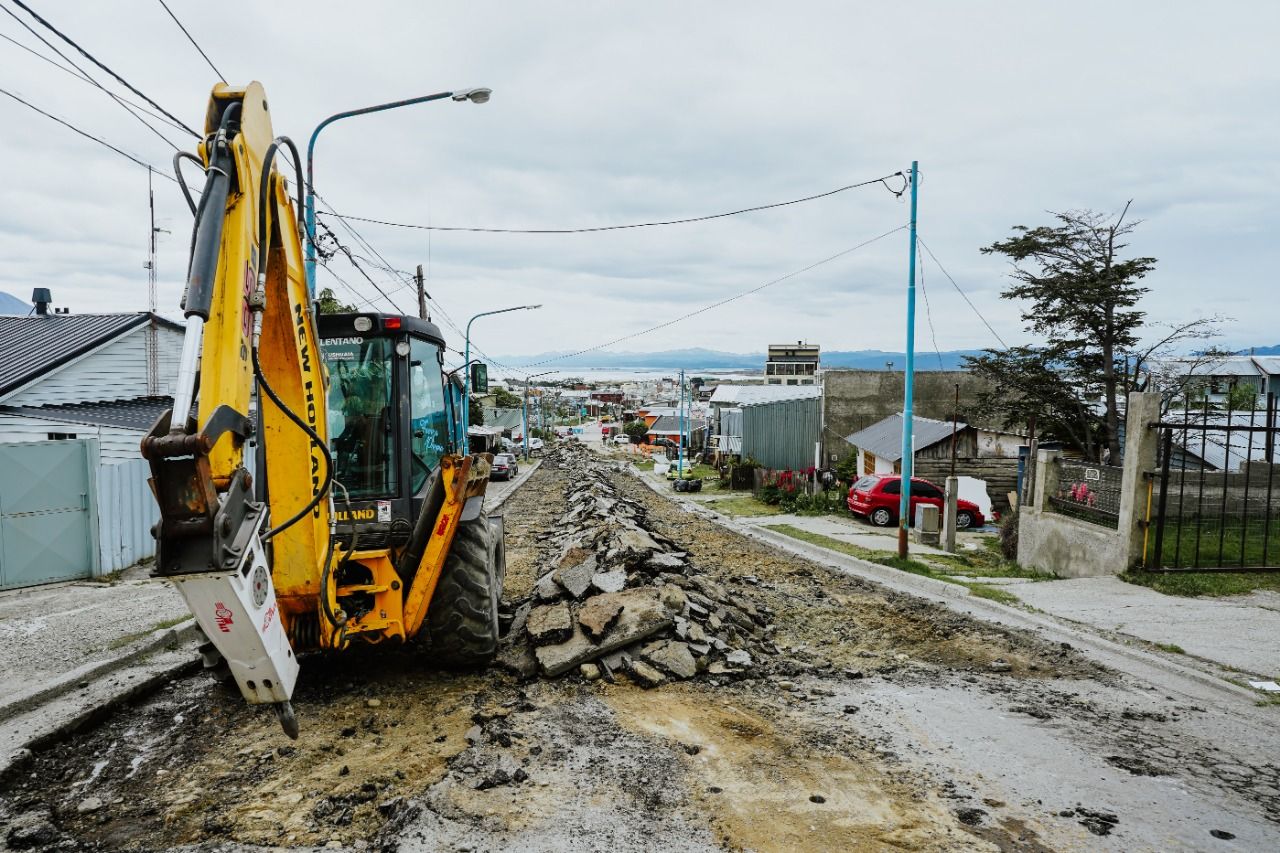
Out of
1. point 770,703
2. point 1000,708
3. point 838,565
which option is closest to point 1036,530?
point 838,565

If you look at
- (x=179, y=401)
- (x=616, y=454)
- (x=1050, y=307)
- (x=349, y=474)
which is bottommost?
(x=616, y=454)

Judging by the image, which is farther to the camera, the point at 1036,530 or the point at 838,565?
the point at 838,565

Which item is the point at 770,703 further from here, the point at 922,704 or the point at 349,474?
the point at 349,474

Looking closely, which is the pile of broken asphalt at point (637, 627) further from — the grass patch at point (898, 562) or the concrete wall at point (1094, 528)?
the concrete wall at point (1094, 528)

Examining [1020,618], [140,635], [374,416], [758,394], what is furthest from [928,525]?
[758,394]

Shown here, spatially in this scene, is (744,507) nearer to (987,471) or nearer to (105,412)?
(987,471)

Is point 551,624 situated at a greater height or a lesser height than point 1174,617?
greater

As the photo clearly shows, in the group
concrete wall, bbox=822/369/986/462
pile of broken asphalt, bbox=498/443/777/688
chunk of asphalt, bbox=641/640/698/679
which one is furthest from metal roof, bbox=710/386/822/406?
chunk of asphalt, bbox=641/640/698/679

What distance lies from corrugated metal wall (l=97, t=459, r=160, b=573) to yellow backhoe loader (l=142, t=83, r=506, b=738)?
23.9ft

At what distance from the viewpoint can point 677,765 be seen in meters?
5.11

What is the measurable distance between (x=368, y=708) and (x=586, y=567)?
12.2 feet

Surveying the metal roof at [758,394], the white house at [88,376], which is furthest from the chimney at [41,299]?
the metal roof at [758,394]

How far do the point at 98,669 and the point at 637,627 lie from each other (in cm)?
469

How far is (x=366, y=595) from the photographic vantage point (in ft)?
19.6
